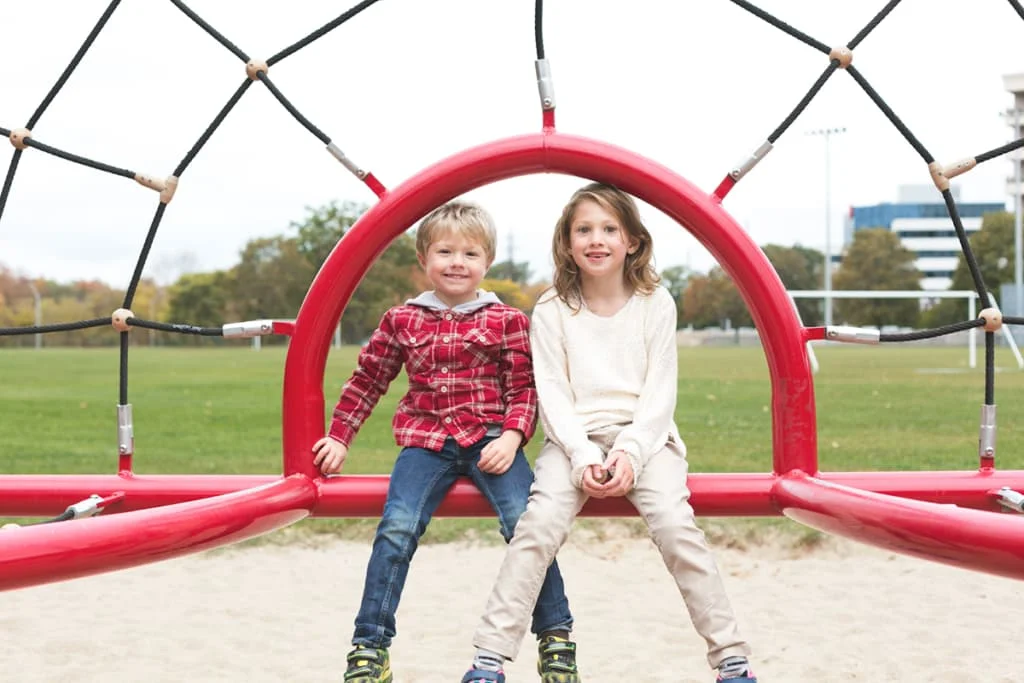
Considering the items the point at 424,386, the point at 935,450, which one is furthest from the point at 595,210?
the point at 935,450

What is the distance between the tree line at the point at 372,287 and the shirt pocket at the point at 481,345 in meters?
26.7

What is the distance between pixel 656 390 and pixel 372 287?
101ft

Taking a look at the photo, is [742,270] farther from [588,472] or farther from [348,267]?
[348,267]

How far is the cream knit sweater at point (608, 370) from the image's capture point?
2.05m

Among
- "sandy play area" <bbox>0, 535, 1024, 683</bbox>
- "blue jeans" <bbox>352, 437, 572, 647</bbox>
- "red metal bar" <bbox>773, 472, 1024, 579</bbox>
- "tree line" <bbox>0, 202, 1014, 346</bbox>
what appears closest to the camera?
"red metal bar" <bbox>773, 472, 1024, 579</bbox>

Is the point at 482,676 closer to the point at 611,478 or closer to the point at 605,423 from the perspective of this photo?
the point at 611,478

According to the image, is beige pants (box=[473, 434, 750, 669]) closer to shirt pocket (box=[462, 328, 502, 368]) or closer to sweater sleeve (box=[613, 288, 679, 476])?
sweater sleeve (box=[613, 288, 679, 476])

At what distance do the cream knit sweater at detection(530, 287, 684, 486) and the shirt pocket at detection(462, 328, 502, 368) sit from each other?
0.08 meters

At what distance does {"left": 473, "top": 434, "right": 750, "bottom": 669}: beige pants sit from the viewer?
186 cm

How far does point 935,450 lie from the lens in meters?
7.43

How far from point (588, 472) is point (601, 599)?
6.62 feet

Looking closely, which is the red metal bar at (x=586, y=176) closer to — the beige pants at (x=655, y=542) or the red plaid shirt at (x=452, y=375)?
the red plaid shirt at (x=452, y=375)

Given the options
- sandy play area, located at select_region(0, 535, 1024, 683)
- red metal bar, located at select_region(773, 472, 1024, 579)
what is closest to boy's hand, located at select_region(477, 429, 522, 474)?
red metal bar, located at select_region(773, 472, 1024, 579)

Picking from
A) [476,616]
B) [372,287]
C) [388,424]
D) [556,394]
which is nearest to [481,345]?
[556,394]
